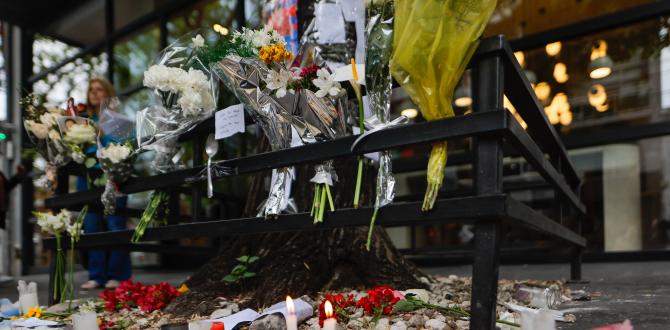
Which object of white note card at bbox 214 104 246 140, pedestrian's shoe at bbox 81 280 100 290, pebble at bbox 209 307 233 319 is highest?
white note card at bbox 214 104 246 140

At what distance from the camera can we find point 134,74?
7559 millimetres

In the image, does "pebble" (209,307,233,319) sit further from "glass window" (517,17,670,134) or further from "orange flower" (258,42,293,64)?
"glass window" (517,17,670,134)

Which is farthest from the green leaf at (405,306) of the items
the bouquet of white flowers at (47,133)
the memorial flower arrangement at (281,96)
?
the bouquet of white flowers at (47,133)

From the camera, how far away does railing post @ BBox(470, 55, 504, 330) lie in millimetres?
1482

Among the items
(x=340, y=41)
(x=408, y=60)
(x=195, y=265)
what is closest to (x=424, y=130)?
(x=408, y=60)

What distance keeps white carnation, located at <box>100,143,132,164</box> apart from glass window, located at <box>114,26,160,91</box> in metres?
5.02

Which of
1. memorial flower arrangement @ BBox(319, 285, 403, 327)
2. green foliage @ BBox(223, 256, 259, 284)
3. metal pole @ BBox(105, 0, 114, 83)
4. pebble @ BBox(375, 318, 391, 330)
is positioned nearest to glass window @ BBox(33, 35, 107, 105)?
metal pole @ BBox(105, 0, 114, 83)

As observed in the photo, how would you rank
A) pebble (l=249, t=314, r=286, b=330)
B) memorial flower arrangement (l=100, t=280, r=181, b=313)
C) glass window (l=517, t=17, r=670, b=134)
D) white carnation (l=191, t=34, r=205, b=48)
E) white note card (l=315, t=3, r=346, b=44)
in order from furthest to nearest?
glass window (l=517, t=17, r=670, b=134), memorial flower arrangement (l=100, t=280, r=181, b=313), white note card (l=315, t=3, r=346, b=44), white carnation (l=191, t=34, r=205, b=48), pebble (l=249, t=314, r=286, b=330)

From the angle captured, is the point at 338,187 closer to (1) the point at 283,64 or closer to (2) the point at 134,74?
(1) the point at 283,64

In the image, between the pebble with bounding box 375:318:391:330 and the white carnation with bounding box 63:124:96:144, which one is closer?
the pebble with bounding box 375:318:391:330

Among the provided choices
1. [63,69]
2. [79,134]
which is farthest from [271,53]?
[63,69]

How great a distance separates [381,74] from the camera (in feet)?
5.73

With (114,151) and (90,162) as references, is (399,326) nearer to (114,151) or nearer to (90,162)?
(114,151)

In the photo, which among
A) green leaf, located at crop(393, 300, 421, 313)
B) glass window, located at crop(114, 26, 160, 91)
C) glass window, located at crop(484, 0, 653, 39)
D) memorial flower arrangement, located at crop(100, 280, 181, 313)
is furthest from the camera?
glass window, located at crop(114, 26, 160, 91)
